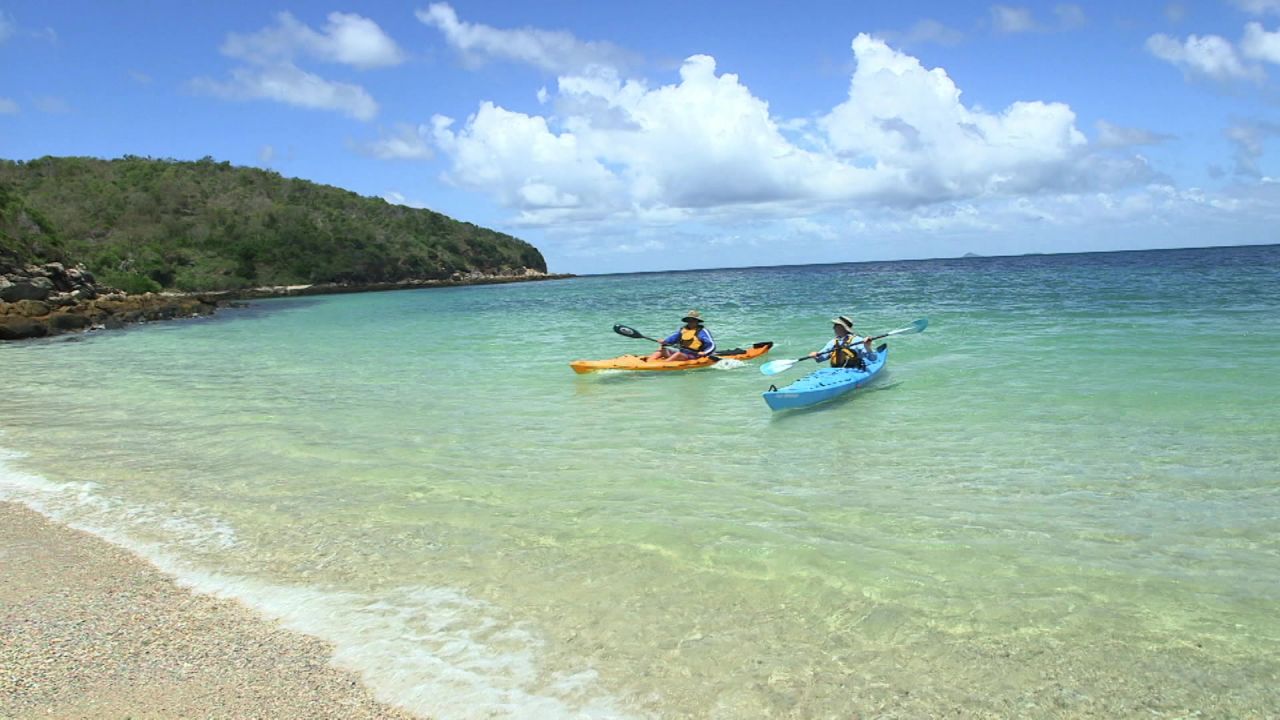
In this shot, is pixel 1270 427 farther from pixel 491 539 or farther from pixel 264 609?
pixel 264 609

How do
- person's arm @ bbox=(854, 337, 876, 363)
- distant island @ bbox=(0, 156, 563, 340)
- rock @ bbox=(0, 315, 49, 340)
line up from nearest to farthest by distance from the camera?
person's arm @ bbox=(854, 337, 876, 363) < rock @ bbox=(0, 315, 49, 340) < distant island @ bbox=(0, 156, 563, 340)

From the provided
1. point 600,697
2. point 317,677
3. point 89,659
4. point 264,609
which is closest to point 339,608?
point 264,609

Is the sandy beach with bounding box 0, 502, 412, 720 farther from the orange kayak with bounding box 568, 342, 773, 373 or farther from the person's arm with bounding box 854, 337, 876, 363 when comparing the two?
the person's arm with bounding box 854, 337, 876, 363

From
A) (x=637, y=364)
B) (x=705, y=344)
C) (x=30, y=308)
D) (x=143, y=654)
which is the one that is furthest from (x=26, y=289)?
(x=143, y=654)

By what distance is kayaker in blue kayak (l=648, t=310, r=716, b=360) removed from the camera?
1602 cm

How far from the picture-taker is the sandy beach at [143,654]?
140 inches

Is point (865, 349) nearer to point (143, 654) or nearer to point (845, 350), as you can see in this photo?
point (845, 350)

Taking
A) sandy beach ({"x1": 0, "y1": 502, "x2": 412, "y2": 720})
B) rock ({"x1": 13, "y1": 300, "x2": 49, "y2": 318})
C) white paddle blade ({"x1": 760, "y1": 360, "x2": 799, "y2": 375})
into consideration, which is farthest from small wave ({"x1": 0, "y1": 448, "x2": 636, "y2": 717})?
rock ({"x1": 13, "y1": 300, "x2": 49, "y2": 318})

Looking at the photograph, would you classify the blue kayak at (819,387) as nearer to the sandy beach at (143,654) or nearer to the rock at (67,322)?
the sandy beach at (143,654)

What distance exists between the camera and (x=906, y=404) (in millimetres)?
11711

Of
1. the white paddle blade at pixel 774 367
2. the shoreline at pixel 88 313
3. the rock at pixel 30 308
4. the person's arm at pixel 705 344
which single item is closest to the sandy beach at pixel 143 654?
the white paddle blade at pixel 774 367

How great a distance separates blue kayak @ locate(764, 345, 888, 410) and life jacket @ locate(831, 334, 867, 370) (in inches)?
6.8

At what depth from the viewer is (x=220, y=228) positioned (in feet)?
307

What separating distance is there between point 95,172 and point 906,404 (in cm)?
12283
